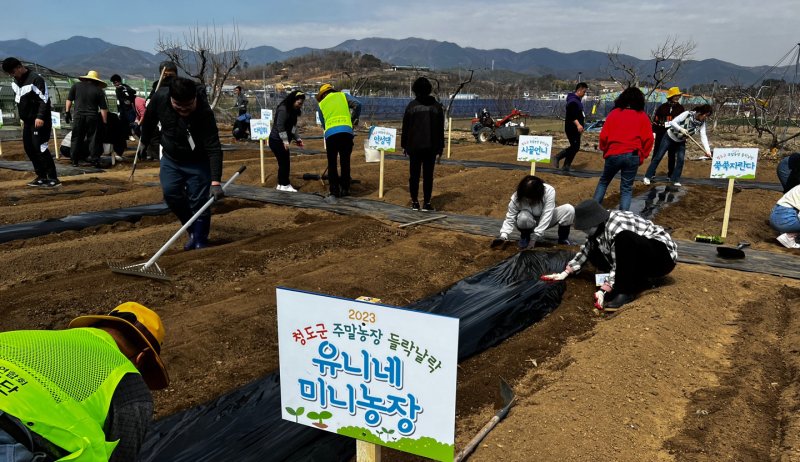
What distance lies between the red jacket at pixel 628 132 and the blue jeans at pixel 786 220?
148 centimetres

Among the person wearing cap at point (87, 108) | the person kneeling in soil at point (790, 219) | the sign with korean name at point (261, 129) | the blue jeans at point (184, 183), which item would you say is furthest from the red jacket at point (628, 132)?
the person wearing cap at point (87, 108)

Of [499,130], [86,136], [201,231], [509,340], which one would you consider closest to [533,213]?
[509,340]

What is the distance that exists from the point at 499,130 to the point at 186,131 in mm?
13347

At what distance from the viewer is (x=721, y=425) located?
2.68 m

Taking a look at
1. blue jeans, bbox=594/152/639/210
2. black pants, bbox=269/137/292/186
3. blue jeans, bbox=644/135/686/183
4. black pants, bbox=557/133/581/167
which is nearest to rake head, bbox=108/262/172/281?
black pants, bbox=269/137/292/186

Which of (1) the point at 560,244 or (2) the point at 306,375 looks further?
(1) the point at 560,244

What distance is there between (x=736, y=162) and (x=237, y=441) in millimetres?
5953

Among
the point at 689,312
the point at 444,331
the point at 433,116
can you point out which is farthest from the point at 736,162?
the point at 444,331

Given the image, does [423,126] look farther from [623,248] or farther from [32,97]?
[32,97]

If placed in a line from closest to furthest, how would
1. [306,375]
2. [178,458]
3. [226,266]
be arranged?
[306,375]
[178,458]
[226,266]

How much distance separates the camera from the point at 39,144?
812cm

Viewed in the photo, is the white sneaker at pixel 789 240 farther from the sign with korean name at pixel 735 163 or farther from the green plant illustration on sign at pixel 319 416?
the green plant illustration on sign at pixel 319 416

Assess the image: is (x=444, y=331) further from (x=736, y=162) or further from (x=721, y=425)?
(x=736, y=162)

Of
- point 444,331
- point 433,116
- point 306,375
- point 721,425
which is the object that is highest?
point 433,116
